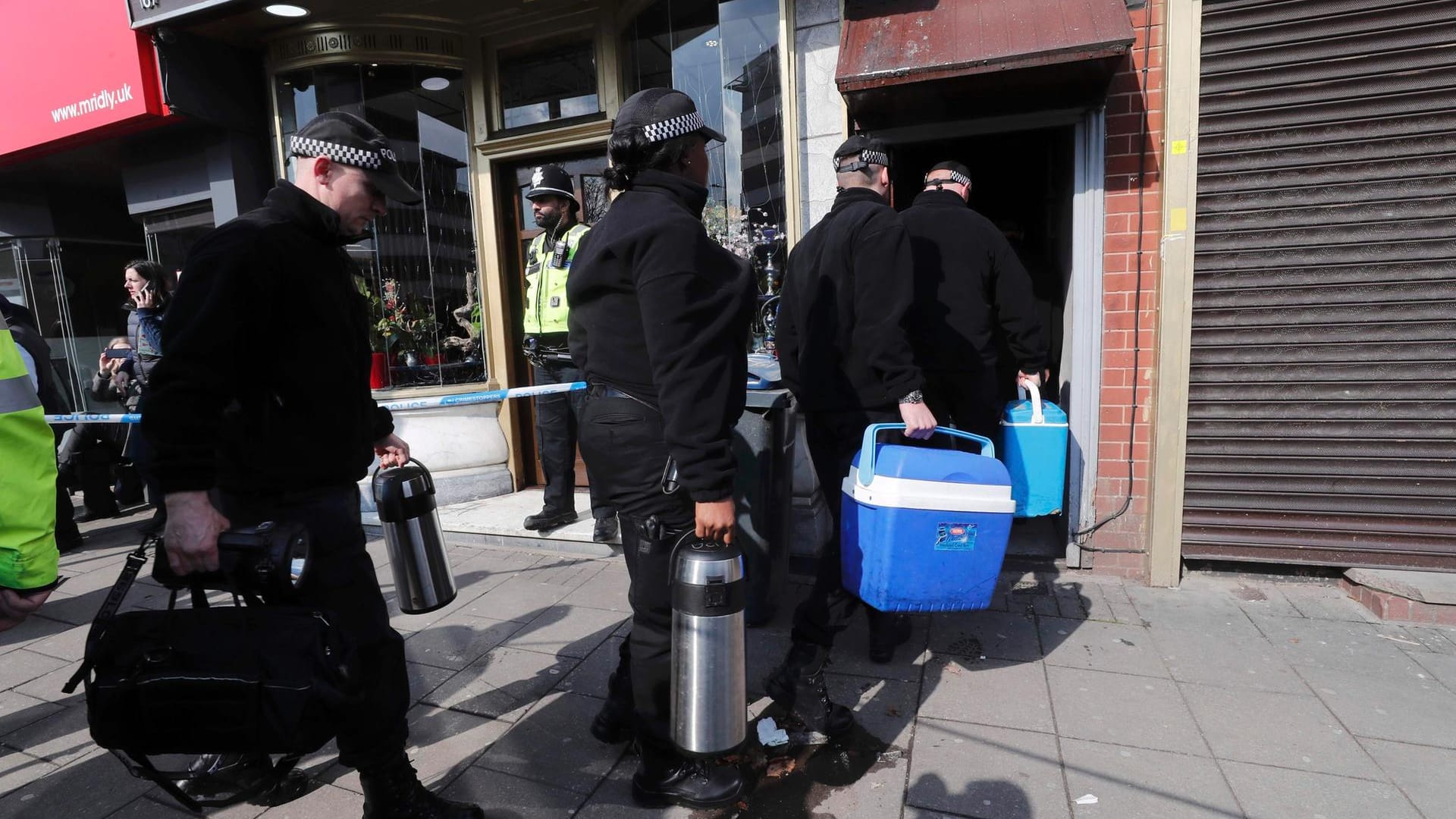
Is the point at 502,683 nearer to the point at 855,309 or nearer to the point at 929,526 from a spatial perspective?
the point at 929,526

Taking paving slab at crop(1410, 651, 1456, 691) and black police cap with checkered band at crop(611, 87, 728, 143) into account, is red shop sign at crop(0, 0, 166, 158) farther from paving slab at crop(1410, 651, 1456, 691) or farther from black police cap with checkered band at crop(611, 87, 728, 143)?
paving slab at crop(1410, 651, 1456, 691)

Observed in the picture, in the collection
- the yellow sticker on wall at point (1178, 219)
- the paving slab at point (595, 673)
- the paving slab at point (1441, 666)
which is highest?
the yellow sticker on wall at point (1178, 219)

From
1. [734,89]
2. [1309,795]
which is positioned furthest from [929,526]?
[734,89]

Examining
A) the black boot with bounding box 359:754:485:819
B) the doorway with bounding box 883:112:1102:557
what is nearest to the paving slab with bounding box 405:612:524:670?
the black boot with bounding box 359:754:485:819

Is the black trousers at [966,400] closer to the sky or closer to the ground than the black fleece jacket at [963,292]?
closer to the ground

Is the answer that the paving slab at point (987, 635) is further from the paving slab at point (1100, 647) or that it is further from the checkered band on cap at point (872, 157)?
the checkered band on cap at point (872, 157)

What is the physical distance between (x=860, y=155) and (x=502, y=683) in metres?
2.64

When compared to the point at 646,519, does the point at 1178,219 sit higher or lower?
higher

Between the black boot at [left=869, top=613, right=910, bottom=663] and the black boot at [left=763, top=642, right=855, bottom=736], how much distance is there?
1.52 feet

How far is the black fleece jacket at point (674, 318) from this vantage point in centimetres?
197

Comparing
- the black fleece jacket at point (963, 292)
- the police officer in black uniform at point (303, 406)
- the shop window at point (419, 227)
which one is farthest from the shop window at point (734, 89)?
the police officer in black uniform at point (303, 406)

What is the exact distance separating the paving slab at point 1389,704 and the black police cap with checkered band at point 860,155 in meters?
2.71

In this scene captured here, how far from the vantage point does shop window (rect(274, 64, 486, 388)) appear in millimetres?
5633

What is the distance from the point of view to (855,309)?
2818 millimetres
